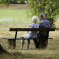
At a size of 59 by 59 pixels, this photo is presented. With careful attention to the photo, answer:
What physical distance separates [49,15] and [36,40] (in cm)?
907

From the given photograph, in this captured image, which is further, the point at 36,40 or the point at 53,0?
the point at 53,0

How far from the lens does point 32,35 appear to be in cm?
771

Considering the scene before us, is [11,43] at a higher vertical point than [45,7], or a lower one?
higher

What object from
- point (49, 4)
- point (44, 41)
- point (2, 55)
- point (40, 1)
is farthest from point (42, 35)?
point (40, 1)

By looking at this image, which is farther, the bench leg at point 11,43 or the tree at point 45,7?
the tree at point 45,7

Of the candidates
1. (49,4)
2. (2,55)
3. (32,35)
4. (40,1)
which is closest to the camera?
(2,55)

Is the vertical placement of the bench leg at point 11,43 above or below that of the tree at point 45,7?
above

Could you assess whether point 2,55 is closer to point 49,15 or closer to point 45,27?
point 45,27

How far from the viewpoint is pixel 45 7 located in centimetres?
1592

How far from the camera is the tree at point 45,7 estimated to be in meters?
15.9

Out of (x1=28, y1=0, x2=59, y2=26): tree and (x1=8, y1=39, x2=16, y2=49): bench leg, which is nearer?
(x1=8, y1=39, x2=16, y2=49): bench leg

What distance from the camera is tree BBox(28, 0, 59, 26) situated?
15.9 meters

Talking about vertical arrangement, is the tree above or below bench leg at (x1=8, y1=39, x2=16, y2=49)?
below

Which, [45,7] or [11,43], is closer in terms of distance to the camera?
[11,43]
